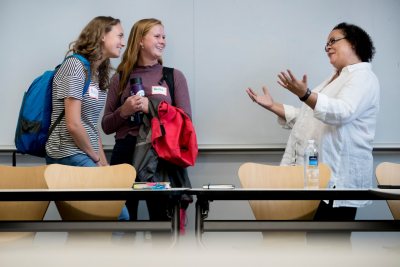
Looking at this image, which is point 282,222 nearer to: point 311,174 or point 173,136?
point 311,174

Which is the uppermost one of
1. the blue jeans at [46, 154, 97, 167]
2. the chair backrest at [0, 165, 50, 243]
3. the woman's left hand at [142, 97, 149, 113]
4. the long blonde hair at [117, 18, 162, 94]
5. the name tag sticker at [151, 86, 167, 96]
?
the long blonde hair at [117, 18, 162, 94]

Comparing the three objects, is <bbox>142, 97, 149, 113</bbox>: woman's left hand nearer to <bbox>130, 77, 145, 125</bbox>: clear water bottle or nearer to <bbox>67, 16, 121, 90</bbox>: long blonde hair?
<bbox>130, 77, 145, 125</bbox>: clear water bottle

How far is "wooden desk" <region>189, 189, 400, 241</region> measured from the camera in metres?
2.11

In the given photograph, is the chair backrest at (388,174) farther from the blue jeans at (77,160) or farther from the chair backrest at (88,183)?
the blue jeans at (77,160)

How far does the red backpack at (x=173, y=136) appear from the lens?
3.38 meters

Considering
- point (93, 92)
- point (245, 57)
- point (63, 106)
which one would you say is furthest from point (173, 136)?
point (245, 57)

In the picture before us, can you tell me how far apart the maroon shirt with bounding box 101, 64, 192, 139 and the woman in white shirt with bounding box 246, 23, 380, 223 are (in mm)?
673

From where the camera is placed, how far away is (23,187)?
287 centimetres

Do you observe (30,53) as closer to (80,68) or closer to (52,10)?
(52,10)

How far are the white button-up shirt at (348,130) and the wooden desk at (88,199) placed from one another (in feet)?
4.11

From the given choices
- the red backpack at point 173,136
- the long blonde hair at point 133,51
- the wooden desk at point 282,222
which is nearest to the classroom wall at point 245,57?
the long blonde hair at point 133,51

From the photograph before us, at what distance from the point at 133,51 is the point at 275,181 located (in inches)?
50.9

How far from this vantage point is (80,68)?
3004 millimetres

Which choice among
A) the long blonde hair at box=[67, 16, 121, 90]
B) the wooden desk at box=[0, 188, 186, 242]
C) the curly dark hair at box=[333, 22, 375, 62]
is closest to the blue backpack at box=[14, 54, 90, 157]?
the long blonde hair at box=[67, 16, 121, 90]
